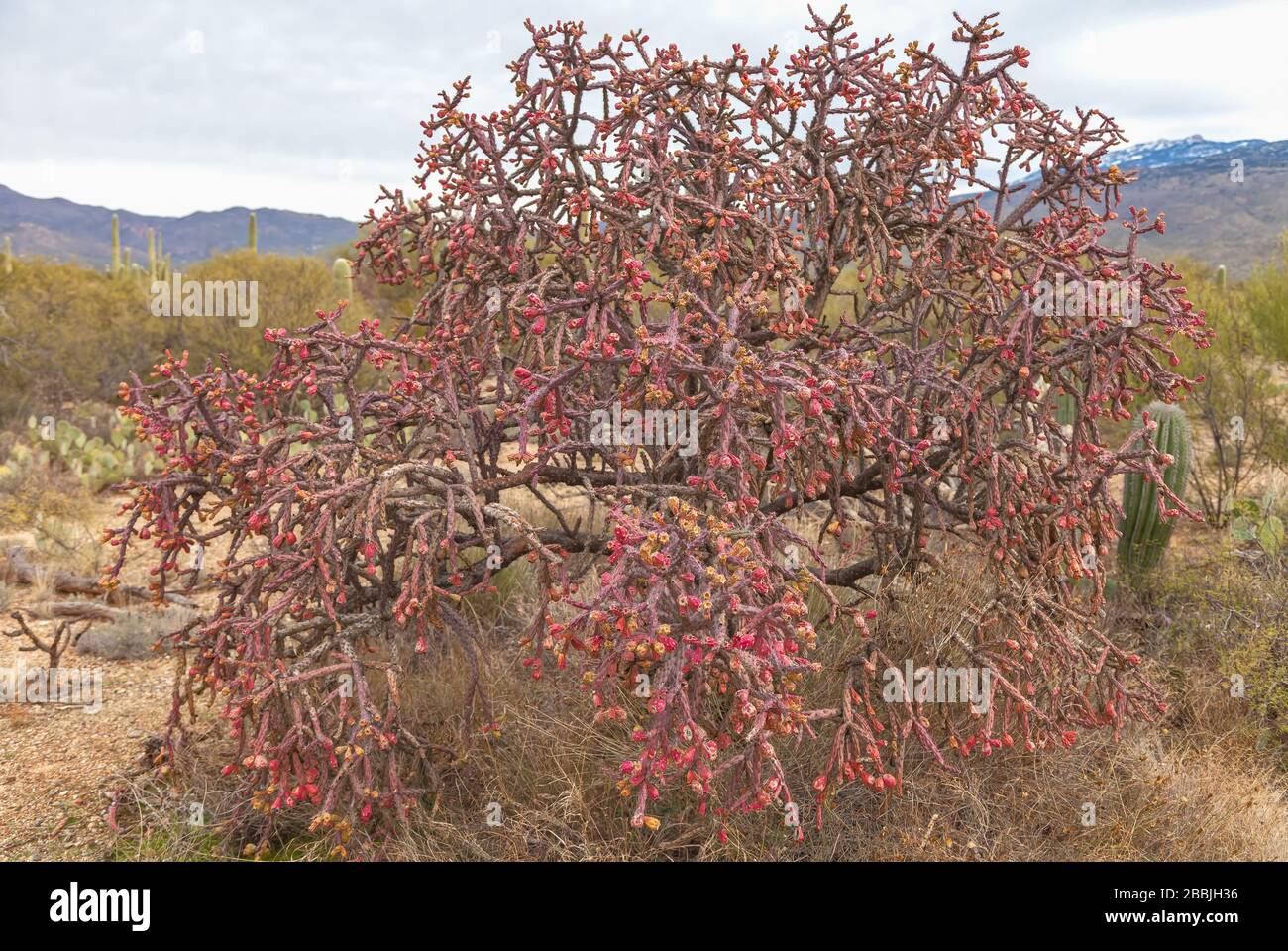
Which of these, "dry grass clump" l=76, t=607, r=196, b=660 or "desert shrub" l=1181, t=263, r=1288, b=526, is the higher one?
"desert shrub" l=1181, t=263, r=1288, b=526

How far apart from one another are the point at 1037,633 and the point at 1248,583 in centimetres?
244

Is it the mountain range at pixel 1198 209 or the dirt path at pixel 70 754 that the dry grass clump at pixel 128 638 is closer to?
the dirt path at pixel 70 754

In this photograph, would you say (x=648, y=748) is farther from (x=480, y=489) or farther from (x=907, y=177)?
(x=907, y=177)

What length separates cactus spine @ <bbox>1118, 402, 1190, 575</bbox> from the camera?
5535 mm

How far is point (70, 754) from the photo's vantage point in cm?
412

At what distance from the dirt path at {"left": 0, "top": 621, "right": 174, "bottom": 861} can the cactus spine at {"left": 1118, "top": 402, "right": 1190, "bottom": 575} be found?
5120mm

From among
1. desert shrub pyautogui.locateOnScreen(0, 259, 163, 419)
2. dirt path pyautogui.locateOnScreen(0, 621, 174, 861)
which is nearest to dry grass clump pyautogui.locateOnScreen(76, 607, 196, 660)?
dirt path pyautogui.locateOnScreen(0, 621, 174, 861)

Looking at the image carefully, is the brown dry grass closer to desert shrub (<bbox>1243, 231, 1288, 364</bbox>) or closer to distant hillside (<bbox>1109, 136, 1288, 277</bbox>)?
desert shrub (<bbox>1243, 231, 1288, 364</bbox>)

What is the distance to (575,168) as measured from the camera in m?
3.67

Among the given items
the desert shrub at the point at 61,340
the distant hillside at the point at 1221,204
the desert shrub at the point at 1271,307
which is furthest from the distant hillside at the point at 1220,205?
the desert shrub at the point at 61,340

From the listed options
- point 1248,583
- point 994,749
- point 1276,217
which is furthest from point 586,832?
point 1276,217

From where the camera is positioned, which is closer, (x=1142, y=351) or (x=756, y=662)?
(x=756, y=662)

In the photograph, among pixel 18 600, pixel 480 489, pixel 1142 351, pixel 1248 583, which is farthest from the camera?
pixel 18 600

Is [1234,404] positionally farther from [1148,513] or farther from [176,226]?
[176,226]
